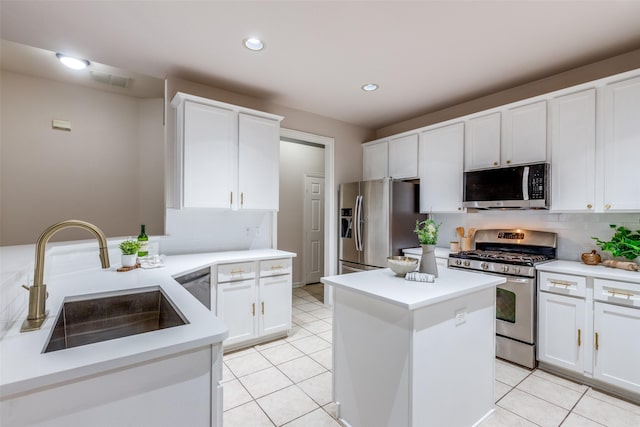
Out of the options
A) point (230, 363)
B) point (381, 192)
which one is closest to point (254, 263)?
point (230, 363)

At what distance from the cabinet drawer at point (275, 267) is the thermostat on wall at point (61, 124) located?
2433mm

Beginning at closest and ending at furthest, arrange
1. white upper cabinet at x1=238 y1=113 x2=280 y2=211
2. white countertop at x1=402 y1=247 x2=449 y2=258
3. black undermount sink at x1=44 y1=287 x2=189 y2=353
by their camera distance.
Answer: black undermount sink at x1=44 y1=287 x2=189 y2=353
white upper cabinet at x1=238 y1=113 x2=280 y2=211
white countertop at x1=402 y1=247 x2=449 y2=258

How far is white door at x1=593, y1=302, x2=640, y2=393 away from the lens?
208cm

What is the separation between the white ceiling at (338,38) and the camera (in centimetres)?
200

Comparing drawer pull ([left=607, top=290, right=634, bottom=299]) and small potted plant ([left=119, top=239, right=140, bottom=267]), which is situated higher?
small potted plant ([left=119, top=239, right=140, bottom=267])

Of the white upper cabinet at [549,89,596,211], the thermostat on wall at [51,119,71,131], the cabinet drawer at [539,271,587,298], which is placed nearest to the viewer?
the cabinet drawer at [539,271,587,298]

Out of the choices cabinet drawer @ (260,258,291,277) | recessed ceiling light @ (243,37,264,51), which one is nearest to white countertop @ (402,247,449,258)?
cabinet drawer @ (260,258,291,277)

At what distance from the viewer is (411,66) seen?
2.80 metres

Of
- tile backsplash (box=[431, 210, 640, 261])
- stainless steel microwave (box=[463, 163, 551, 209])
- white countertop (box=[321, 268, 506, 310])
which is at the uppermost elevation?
stainless steel microwave (box=[463, 163, 551, 209])

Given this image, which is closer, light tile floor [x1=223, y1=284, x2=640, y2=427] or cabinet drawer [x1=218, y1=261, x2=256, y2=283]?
light tile floor [x1=223, y1=284, x2=640, y2=427]

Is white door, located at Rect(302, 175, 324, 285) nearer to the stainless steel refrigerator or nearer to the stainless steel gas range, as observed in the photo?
the stainless steel refrigerator

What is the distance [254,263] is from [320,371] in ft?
3.74

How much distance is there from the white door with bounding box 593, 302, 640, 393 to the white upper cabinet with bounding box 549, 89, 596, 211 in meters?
0.85

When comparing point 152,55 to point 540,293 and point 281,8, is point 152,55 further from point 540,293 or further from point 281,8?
point 540,293
